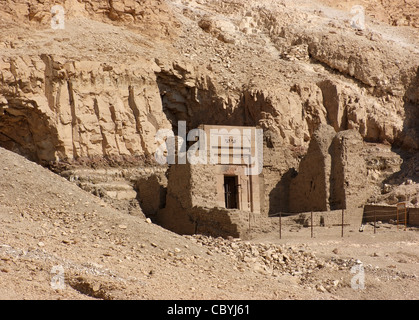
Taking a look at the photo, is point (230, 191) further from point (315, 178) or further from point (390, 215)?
point (390, 215)

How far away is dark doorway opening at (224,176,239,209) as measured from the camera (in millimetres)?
22469

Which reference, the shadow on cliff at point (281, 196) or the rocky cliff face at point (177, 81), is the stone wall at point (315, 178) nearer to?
the shadow on cliff at point (281, 196)

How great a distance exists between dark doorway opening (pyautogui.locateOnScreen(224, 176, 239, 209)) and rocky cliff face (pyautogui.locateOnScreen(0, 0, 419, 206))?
4.05 ft

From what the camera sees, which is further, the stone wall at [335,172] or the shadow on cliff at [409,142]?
the shadow on cliff at [409,142]

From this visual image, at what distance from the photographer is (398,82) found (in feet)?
99.2

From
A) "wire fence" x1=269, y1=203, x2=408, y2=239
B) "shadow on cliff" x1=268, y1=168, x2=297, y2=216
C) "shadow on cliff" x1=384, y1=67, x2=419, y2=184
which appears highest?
"shadow on cliff" x1=384, y1=67, x2=419, y2=184

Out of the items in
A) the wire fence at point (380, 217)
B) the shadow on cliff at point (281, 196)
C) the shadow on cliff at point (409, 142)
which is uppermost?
the shadow on cliff at point (409, 142)

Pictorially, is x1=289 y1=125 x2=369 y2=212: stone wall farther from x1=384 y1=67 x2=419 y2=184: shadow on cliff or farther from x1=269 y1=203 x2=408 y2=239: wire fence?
x1=384 y1=67 x2=419 y2=184: shadow on cliff

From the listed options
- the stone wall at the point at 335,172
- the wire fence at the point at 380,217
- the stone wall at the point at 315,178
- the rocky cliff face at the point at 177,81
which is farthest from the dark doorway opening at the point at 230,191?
the wire fence at the point at 380,217

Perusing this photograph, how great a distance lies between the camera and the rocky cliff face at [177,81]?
26.2 metres

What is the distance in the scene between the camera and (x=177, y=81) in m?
30.9

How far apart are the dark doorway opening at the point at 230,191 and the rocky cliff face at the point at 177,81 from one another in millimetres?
1235

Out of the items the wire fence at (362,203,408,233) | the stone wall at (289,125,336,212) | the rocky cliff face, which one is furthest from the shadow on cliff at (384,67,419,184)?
the stone wall at (289,125,336,212)

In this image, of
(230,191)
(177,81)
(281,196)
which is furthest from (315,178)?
(177,81)
